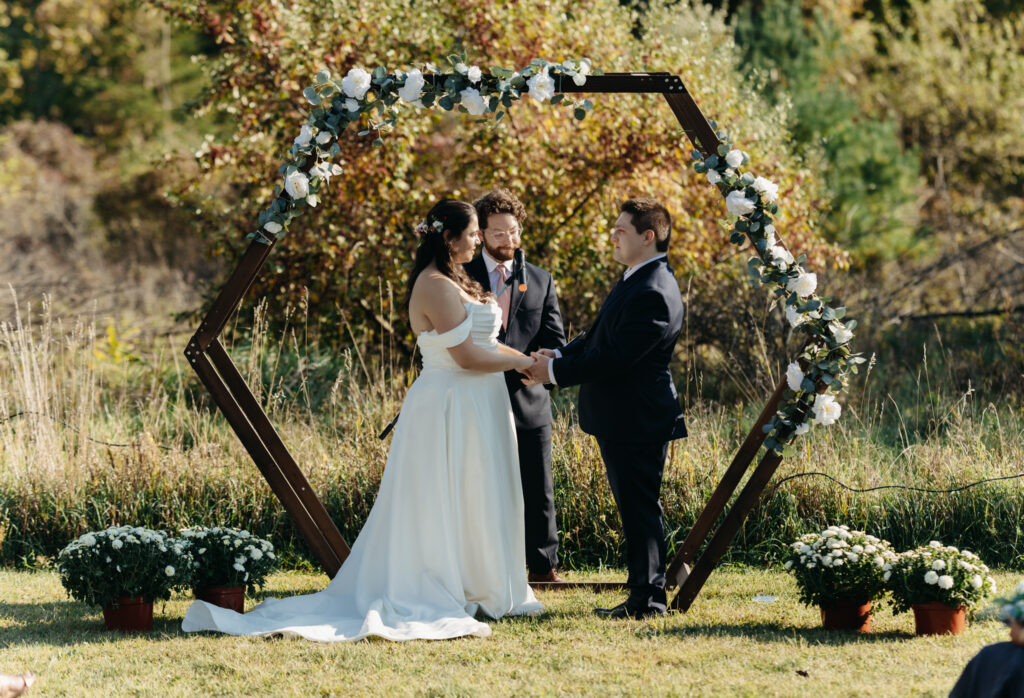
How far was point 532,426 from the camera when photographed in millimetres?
5750

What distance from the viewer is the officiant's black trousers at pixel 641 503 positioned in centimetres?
502

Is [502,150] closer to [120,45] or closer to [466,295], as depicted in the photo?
[466,295]

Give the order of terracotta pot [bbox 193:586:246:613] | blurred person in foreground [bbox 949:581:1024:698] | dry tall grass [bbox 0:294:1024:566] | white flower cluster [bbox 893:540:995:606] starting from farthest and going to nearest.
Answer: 1. dry tall grass [bbox 0:294:1024:566]
2. terracotta pot [bbox 193:586:246:613]
3. white flower cluster [bbox 893:540:995:606]
4. blurred person in foreground [bbox 949:581:1024:698]

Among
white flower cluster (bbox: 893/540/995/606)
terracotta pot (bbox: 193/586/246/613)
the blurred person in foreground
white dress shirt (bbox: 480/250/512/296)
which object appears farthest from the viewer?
white dress shirt (bbox: 480/250/512/296)

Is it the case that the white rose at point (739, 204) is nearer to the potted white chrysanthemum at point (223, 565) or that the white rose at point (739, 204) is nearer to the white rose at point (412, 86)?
the white rose at point (412, 86)

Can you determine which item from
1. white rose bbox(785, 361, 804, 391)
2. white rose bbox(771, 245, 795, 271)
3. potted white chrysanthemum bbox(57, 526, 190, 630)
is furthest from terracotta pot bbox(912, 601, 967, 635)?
potted white chrysanthemum bbox(57, 526, 190, 630)

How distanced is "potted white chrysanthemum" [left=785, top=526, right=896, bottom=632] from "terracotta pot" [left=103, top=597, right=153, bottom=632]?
2.89 meters

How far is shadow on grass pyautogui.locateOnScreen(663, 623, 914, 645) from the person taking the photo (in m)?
4.64

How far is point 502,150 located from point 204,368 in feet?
12.9

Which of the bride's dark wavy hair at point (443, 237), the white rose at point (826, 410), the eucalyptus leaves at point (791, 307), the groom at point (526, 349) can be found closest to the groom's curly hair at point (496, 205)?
the groom at point (526, 349)

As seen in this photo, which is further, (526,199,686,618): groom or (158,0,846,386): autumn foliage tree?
(158,0,846,386): autumn foliage tree

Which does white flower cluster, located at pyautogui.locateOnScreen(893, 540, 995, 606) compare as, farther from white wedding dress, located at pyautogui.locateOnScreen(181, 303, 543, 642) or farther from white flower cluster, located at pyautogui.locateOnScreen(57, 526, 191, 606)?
white flower cluster, located at pyautogui.locateOnScreen(57, 526, 191, 606)

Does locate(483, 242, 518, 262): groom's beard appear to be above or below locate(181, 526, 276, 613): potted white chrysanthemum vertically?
above

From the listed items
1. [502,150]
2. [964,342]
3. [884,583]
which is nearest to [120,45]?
[502,150]
